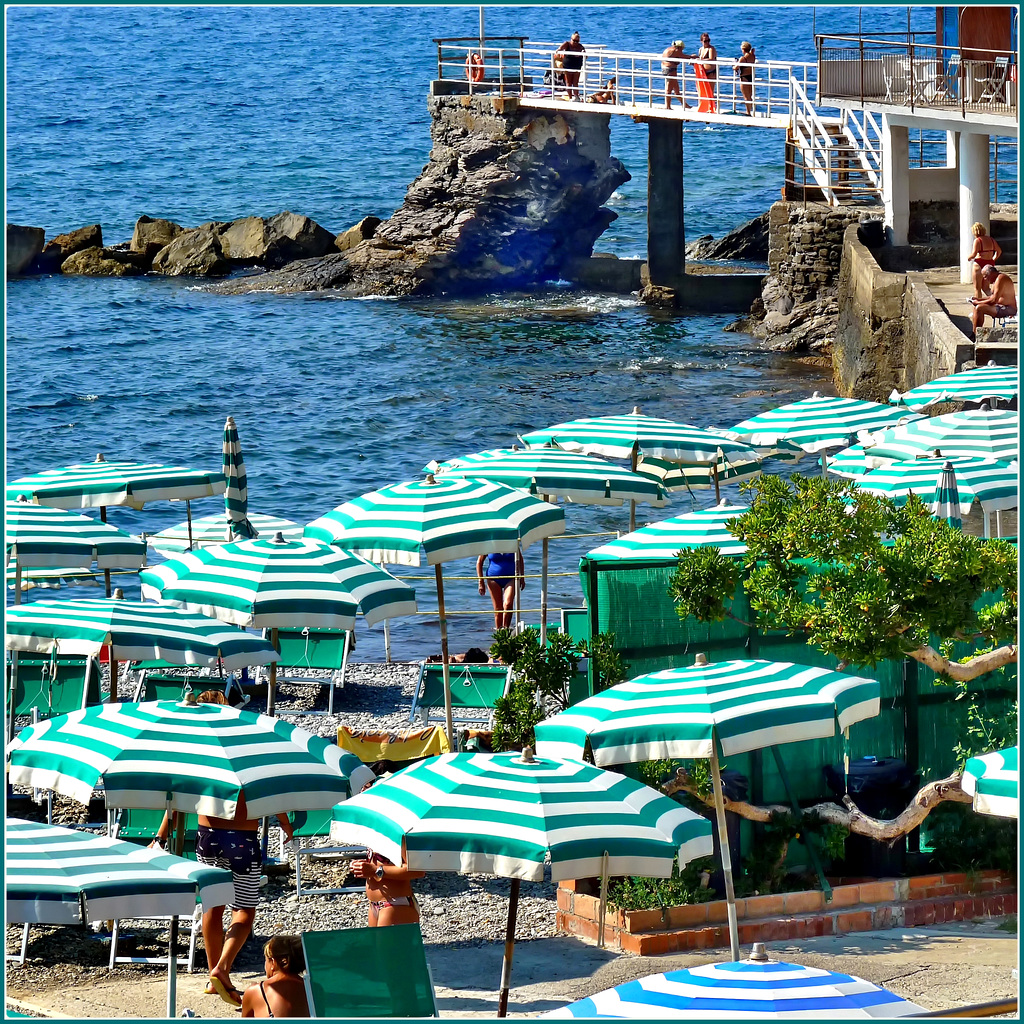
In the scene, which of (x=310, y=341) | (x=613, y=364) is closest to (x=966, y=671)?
(x=613, y=364)

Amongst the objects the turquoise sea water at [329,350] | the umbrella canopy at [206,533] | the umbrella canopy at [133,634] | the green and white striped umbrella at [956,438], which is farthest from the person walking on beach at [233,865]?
the turquoise sea water at [329,350]

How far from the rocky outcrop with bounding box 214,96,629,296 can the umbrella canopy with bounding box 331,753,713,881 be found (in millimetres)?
36293

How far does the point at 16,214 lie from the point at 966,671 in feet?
229

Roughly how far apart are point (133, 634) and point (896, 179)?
2261cm

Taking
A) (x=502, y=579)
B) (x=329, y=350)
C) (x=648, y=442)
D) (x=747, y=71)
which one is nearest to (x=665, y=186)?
(x=747, y=71)

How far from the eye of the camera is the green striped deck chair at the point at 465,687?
42.0ft

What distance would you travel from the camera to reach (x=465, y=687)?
1296cm

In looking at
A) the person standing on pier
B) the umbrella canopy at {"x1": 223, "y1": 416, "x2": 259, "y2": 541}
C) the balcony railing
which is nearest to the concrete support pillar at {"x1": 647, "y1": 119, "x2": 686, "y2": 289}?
the person standing on pier

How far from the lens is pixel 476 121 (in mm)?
42656

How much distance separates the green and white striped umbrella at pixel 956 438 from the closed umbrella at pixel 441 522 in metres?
3.48

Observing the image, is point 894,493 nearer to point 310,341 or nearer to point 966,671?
point 966,671

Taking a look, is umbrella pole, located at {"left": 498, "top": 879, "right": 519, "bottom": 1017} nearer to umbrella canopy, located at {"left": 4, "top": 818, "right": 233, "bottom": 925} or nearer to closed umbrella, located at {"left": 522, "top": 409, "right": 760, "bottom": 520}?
umbrella canopy, located at {"left": 4, "top": 818, "right": 233, "bottom": 925}

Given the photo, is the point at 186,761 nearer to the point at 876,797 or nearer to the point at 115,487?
the point at 876,797

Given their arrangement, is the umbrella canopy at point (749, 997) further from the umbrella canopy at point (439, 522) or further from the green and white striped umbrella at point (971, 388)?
the green and white striped umbrella at point (971, 388)
